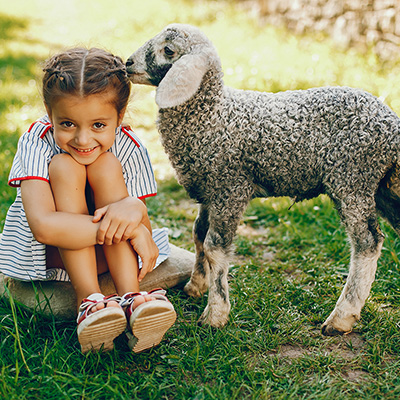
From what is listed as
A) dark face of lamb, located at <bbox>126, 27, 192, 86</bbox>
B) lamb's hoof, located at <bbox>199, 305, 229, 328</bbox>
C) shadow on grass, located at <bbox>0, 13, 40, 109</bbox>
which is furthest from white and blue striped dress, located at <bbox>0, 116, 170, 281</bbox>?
shadow on grass, located at <bbox>0, 13, 40, 109</bbox>

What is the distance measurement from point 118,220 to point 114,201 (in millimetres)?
151

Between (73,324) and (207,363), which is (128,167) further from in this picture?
(207,363)

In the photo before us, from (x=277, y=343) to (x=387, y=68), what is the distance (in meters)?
4.48

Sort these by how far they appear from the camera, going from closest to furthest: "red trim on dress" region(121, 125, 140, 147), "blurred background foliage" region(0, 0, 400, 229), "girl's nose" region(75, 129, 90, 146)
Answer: "girl's nose" region(75, 129, 90, 146), "red trim on dress" region(121, 125, 140, 147), "blurred background foliage" region(0, 0, 400, 229)

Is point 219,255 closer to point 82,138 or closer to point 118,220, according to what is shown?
point 118,220

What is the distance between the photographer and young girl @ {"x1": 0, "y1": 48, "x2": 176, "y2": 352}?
6.89 ft

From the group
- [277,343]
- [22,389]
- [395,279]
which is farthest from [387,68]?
[22,389]

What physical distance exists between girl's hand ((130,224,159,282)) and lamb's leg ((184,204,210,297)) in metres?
0.38

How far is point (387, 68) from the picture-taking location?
18.6 ft

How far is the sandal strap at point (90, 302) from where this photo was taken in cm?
203

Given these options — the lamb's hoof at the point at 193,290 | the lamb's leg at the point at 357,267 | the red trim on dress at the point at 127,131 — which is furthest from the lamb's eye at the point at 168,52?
the lamb's hoof at the point at 193,290

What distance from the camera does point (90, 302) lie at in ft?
6.79

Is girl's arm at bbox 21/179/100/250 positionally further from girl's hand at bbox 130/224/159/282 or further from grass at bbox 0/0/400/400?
grass at bbox 0/0/400/400

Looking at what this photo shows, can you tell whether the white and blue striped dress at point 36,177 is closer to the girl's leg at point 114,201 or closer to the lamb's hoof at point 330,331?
the girl's leg at point 114,201
